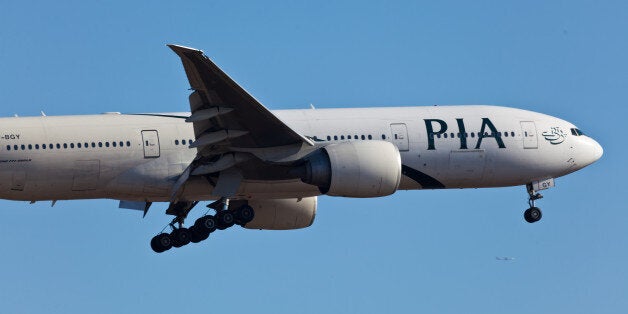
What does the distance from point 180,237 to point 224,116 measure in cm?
687

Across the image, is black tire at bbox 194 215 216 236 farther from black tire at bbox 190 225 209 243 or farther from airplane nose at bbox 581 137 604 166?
airplane nose at bbox 581 137 604 166

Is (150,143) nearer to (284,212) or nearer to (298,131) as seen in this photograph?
(298,131)

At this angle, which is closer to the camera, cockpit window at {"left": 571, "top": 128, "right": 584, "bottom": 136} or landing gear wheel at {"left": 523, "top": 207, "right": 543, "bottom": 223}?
landing gear wheel at {"left": 523, "top": 207, "right": 543, "bottom": 223}

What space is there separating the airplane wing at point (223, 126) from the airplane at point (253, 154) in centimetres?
4

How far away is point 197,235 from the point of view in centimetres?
5203

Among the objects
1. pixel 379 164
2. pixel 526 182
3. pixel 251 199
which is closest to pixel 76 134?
pixel 251 199

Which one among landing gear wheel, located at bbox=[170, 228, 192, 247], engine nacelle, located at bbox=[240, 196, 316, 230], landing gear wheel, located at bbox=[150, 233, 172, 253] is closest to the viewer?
landing gear wheel, located at bbox=[170, 228, 192, 247]

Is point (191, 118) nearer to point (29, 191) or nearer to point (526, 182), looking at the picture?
point (29, 191)

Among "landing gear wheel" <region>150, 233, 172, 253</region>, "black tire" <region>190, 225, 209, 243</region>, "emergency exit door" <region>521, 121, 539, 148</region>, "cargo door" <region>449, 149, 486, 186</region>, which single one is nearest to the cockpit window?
"emergency exit door" <region>521, 121, 539, 148</region>

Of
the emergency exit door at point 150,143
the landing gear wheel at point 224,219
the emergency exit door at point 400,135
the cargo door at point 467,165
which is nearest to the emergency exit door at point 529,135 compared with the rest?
the cargo door at point 467,165

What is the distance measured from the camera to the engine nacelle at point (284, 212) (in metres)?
56.4

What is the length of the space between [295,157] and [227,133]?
2.41m

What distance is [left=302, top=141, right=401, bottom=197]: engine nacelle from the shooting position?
4794 cm

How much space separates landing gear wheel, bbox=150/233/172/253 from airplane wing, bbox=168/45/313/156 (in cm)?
507
